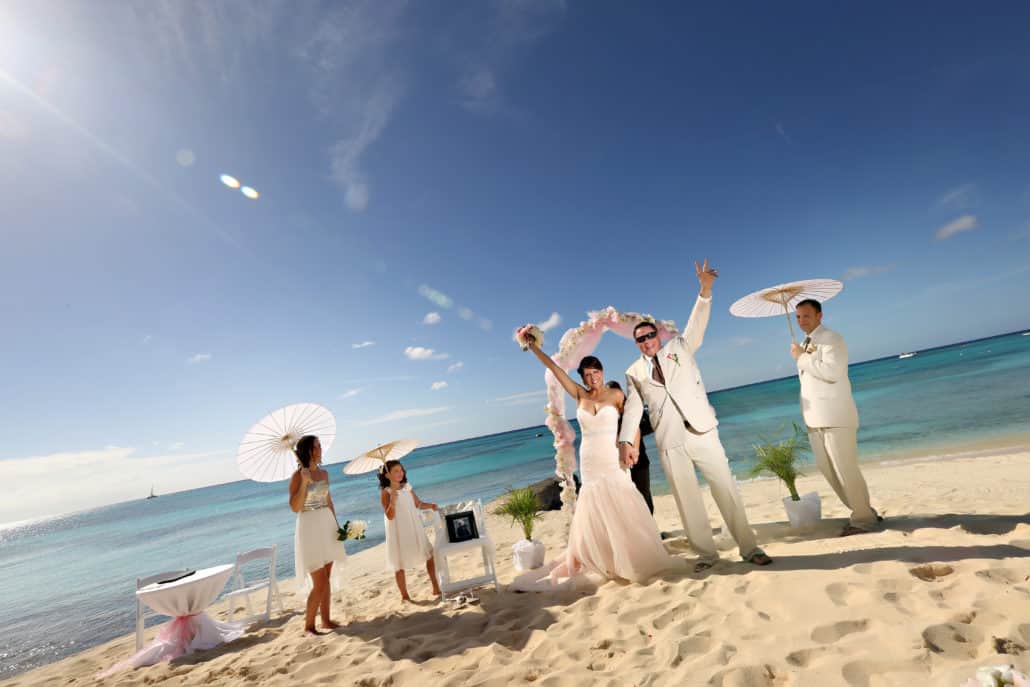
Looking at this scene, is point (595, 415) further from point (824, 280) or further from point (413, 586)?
point (413, 586)

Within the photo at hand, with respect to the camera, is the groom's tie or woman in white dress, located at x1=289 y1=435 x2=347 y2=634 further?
woman in white dress, located at x1=289 y1=435 x2=347 y2=634

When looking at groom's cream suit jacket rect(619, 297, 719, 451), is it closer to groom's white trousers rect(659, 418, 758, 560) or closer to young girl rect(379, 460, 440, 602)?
groom's white trousers rect(659, 418, 758, 560)

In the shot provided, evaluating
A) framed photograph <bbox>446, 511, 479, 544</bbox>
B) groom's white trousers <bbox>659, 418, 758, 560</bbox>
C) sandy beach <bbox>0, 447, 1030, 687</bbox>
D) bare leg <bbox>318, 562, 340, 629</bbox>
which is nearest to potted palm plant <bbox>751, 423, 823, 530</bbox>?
sandy beach <bbox>0, 447, 1030, 687</bbox>

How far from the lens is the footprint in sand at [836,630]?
2789 mm

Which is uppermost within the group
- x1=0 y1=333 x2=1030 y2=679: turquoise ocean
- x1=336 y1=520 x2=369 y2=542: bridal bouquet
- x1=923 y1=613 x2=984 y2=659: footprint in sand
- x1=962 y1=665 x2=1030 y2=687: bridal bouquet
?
x1=336 y1=520 x2=369 y2=542: bridal bouquet

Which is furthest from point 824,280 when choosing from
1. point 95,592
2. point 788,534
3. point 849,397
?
point 95,592

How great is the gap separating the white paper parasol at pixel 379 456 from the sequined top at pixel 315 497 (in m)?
0.46

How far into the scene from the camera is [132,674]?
5109 millimetres

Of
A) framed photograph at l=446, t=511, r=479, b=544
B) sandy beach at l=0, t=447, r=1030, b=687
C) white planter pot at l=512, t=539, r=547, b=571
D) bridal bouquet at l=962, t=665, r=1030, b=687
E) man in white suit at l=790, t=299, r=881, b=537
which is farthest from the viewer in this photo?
white planter pot at l=512, t=539, r=547, b=571

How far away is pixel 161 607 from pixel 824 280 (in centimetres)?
907

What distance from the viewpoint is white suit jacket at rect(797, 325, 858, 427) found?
4.93 m

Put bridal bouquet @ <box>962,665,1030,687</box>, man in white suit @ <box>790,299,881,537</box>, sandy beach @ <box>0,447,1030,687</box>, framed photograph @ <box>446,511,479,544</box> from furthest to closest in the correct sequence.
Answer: framed photograph @ <box>446,511,479,544</box> → man in white suit @ <box>790,299,881,537</box> → sandy beach @ <box>0,447,1030,687</box> → bridal bouquet @ <box>962,665,1030,687</box>

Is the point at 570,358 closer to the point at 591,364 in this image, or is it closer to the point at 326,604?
the point at 591,364

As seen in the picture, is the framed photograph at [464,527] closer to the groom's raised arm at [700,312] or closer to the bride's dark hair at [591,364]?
the bride's dark hair at [591,364]
